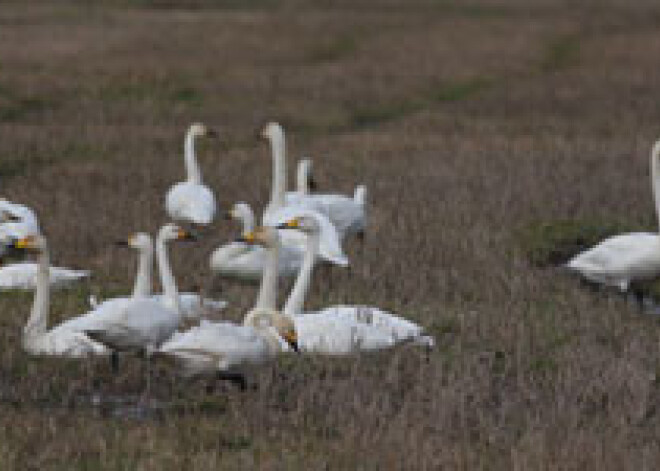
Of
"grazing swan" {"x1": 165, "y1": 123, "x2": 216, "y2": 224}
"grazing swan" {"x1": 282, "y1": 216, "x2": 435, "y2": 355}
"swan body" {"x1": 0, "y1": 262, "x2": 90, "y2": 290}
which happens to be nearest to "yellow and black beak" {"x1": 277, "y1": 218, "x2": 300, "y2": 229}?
"grazing swan" {"x1": 282, "y1": 216, "x2": 435, "y2": 355}

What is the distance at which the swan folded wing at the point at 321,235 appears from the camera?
10625mm

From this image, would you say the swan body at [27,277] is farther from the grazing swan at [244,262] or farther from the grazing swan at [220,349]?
the grazing swan at [220,349]

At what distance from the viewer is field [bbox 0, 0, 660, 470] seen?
674 cm

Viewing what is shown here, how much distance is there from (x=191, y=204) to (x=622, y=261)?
14.1 ft

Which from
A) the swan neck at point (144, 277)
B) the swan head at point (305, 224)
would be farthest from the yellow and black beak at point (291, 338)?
the swan head at point (305, 224)

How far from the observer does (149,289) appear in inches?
374

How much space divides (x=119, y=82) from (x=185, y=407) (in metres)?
18.6

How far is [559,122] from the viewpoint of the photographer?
23516 millimetres

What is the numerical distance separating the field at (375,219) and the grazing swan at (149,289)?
0.92ft

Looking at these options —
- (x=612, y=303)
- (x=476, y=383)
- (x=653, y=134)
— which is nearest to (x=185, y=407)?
(x=476, y=383)

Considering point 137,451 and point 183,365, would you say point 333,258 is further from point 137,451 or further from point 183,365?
point 137,451

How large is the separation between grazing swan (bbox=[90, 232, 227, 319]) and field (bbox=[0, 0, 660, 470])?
11.0 inches

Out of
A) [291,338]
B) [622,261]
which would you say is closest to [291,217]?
[622,261]

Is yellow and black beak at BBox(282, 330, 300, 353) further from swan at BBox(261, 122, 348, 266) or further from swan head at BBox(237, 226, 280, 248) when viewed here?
swan at BBox(261, 122, 348, 266)
